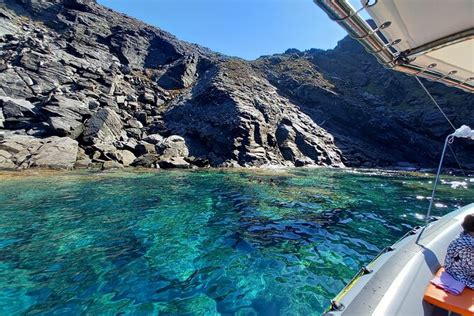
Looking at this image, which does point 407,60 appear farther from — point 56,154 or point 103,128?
point 103,128

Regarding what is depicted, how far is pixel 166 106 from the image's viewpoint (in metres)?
48.8

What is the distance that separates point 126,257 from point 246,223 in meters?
5.05

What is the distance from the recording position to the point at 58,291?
19.7 ft

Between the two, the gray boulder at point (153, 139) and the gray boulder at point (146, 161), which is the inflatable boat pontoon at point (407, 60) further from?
the gray boulder at point (153, 139)

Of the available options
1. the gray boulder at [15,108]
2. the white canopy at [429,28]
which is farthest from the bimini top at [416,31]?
the gray boulder at [15,108]

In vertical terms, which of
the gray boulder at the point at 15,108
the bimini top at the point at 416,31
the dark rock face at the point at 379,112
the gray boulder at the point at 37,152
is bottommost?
the gray boulder at the point at 37,152

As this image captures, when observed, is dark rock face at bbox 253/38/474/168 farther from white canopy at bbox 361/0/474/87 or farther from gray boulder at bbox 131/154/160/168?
white canopy at bbox 361/0/474/87

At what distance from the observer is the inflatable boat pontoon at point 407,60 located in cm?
355

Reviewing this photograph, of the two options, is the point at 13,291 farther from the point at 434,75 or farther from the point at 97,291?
the point at 434,75

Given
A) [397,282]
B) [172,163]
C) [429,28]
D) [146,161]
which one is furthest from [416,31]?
[146,161]

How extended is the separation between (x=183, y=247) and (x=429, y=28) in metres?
8.22

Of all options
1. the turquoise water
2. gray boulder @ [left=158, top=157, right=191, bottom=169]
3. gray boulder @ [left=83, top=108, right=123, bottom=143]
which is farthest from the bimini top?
gray boulder @ [left=83, top=108, right=123, bottom=143]

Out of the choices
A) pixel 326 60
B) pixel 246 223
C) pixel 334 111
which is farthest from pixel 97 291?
pixel 326 60

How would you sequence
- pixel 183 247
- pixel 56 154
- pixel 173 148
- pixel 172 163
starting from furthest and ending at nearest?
pixel 173 148 < pixel 172 163 < pixel 56 154 < pixel 183 247
